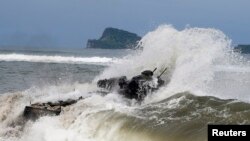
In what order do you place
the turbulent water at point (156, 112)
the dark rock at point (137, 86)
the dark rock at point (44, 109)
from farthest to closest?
the dark rock at point (137, 86) < the dark rock at point (44, 109) < the turbulent water at point (156, 112)

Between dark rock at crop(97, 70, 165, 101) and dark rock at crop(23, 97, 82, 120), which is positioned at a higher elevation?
dark rock at crop(97, 70, 165, 101)

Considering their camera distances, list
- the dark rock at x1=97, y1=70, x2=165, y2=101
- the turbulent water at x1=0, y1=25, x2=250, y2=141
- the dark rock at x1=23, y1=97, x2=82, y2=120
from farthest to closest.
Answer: the dark rock at x1=97, y1=70, x2=165, y2=101 → the dark rock at x1=23, y1=97, x2=82, y2=120 → the turbulent water at x1=0, y1=25, x2=250, y2=141

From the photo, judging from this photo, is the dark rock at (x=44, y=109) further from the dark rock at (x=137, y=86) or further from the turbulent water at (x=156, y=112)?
the dark rock at (x=137, y=86)

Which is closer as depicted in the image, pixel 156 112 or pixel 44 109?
pixel 156 112

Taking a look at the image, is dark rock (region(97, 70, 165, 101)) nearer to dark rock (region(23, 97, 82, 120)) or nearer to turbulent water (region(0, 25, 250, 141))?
turbulent water (region(0, 25, 250, 141))

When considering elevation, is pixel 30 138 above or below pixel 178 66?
below

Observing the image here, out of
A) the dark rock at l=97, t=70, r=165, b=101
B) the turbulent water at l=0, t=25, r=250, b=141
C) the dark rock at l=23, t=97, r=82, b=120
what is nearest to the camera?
the turbulent water at l=0, t=25, r=250, b=141

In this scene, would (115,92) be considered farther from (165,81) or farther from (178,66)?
(178,66)

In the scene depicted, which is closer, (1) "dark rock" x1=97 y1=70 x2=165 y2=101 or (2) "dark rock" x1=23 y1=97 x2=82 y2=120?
(2) "dark rock" x1=23 y1=97 x2=82 y2=120

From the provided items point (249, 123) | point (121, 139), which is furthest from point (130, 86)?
point (249, 123)

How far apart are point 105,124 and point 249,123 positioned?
3.83 meters

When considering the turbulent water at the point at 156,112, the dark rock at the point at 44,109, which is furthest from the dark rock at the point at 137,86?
the dark rock at the point at 44,109

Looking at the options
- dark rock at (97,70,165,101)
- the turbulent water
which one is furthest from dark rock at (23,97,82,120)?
dark rock at (97,70,165,101)

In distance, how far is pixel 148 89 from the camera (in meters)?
19.2
